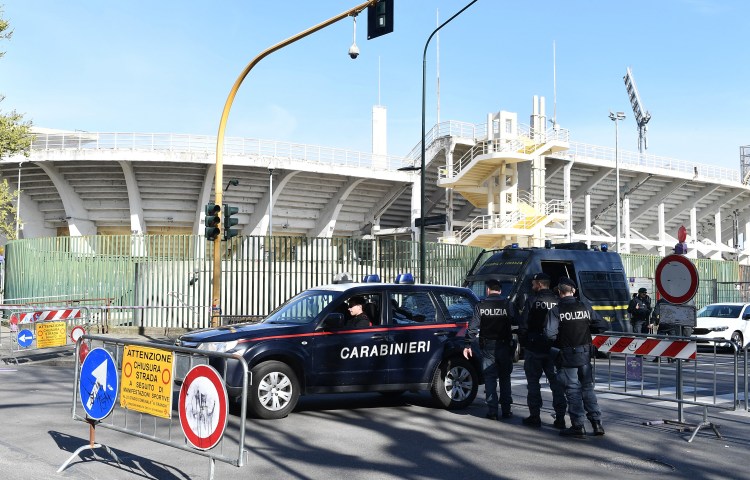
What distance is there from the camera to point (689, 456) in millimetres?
7711

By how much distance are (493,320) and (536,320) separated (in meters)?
0.71

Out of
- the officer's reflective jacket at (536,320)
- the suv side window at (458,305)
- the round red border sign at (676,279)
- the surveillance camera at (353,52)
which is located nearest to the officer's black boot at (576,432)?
the officer's reflective jacket at (536,320)

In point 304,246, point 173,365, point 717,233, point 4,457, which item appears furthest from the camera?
point 717,233

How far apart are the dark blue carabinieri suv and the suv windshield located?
0.02 metres

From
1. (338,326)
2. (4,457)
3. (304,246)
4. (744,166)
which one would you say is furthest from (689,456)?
(744,166)

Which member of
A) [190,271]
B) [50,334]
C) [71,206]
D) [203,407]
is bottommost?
[50,334]

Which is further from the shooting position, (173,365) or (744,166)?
(744,166)

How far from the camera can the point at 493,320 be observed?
9.37 m

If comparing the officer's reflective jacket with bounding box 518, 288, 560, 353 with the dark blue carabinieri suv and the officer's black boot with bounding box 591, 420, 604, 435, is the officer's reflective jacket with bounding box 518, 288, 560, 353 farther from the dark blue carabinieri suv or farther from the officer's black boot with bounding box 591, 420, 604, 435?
the dark blue carabinieri suv

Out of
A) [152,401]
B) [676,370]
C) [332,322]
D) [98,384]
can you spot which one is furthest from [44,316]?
[676,370]

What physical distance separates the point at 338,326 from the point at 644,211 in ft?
159

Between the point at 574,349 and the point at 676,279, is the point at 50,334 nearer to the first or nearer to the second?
the point at 574,349

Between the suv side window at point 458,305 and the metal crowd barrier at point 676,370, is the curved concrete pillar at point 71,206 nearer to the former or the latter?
the suv side window at point 458,305

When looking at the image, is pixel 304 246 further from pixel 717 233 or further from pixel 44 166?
pixel 717 233
